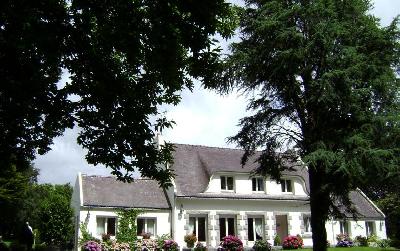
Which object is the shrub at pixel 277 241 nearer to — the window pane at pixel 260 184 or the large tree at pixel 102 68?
the window pane at pixel 260 184

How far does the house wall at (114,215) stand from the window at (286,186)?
30.6 ft

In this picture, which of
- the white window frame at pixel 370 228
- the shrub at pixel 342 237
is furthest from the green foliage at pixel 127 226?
the white window frame at pixel 370 228

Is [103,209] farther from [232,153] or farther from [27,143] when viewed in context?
[27,143]

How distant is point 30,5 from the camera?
26.0 ft

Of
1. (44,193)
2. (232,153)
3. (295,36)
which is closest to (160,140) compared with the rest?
(232,153)

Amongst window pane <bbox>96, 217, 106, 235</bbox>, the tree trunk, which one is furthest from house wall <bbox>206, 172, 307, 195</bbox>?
the tree trunk

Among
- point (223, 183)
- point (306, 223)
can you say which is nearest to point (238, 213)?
point (223, 183)

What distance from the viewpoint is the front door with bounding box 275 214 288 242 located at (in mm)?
34513

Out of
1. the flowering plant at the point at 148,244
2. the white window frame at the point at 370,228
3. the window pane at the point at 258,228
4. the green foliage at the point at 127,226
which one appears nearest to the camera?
the flowering plant at the point at 148,244

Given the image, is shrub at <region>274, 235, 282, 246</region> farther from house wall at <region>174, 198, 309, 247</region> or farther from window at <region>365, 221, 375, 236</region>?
window at <region>365, 221, 375, 236</region>

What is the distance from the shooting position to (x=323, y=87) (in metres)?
19.5

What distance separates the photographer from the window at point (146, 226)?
31000 millimetres

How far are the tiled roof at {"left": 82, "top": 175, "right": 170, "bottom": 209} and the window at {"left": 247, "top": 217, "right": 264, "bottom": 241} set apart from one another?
6.35m

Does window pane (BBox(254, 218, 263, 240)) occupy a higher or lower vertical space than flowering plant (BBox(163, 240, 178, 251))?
higher
